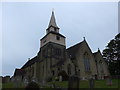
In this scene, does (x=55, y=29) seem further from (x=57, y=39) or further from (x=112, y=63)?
(x=112, y=63)

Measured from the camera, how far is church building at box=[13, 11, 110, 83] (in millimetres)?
37906

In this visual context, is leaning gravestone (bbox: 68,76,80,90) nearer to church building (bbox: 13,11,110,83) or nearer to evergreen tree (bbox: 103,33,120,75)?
church building (bbox: 13,11,110,83)

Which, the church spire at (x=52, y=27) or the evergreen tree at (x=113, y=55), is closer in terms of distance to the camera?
the evergreen tree at (x=113, y=55)

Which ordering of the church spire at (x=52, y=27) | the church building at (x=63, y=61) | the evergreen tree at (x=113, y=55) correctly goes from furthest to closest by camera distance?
the church spire at (x=52, y=27)
the evergreen tree at (x=113, y=55)
the church building at (x=63, y=61)

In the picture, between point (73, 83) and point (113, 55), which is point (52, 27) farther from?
point (73, 83)

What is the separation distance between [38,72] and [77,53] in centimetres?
1273

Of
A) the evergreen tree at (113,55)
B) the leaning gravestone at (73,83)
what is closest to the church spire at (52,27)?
the evergreen tree at (113,55)

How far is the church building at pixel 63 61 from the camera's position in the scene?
3791 cm

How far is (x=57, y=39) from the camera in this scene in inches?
1764

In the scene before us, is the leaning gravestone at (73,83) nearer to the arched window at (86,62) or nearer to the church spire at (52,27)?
the arched window at (86,62)

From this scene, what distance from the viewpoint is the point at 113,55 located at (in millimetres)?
45969

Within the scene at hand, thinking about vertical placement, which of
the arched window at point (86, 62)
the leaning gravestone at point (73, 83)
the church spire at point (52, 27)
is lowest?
the leaning gravestone at point (73, 83)

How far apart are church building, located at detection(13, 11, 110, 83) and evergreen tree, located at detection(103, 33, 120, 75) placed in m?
2.21

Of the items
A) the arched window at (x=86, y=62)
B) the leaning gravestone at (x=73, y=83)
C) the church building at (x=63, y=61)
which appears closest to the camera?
the leaning gravestone at (x=73, y=83)
